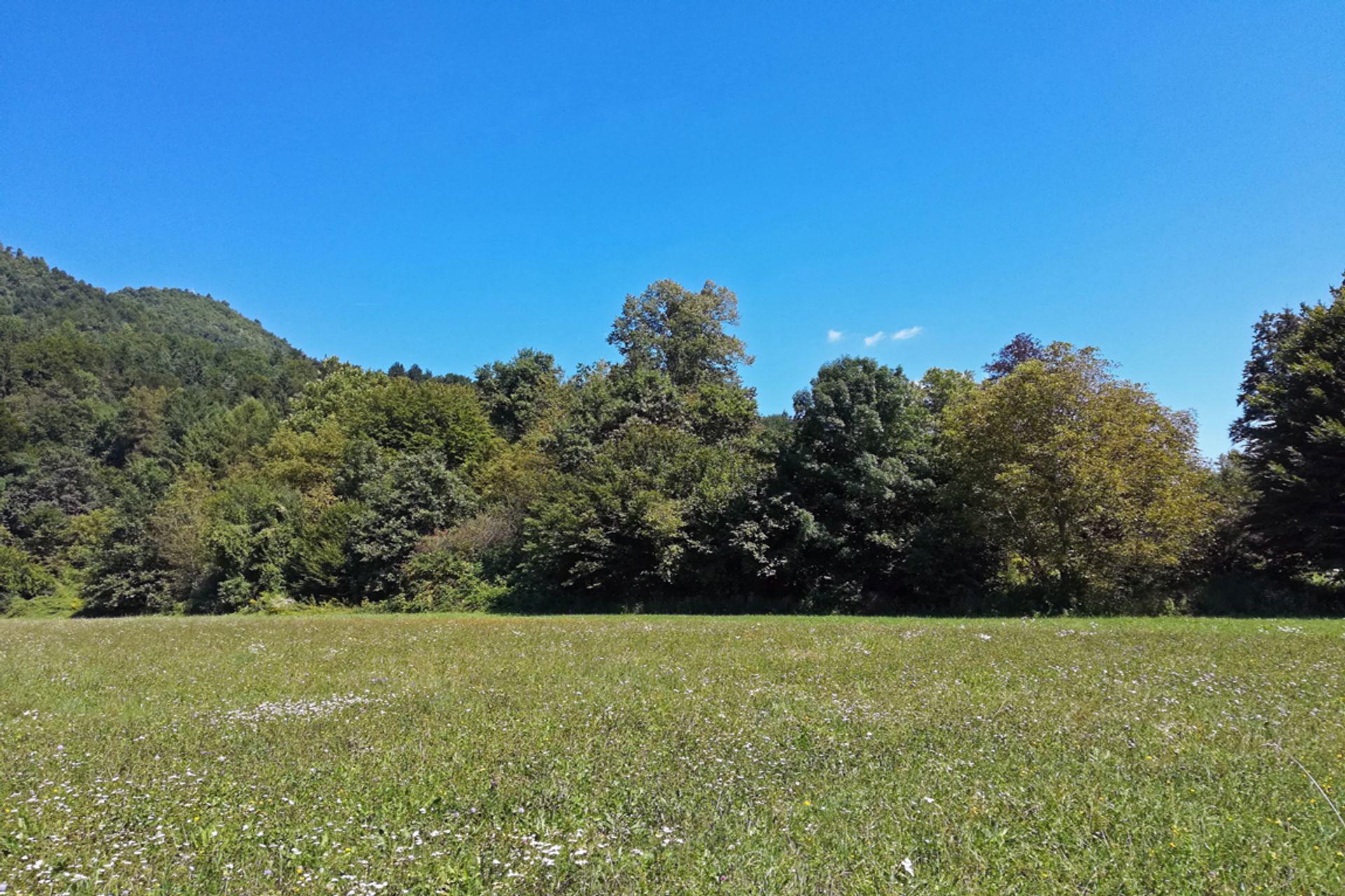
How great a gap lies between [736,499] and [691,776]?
26571 mm

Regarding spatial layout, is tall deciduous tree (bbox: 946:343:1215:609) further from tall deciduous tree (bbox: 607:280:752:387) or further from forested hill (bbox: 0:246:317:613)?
forested hill (bbox: 0:246:317:613)

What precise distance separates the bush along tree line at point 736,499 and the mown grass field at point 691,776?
45.6 feet

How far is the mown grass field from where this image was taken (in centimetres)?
484

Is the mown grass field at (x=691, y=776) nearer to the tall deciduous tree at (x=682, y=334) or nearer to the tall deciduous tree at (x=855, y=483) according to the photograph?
the tall deciduous tree at (x=855, y=483)

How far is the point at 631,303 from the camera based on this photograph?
56.9 metres

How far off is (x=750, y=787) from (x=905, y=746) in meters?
2.38

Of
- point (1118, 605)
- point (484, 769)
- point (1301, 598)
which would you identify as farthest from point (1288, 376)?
point (484, 769)

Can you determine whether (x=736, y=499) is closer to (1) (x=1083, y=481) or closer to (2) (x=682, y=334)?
(1) (x=1083, y=481)

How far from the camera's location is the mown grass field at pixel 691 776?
15.9ft

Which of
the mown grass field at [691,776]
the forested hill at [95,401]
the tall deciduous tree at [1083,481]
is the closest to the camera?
the mown grass field at [691,776]

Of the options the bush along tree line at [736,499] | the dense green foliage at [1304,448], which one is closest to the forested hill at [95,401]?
the bush along tree line at [736,499]

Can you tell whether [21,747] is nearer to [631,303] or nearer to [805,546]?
[805,546]

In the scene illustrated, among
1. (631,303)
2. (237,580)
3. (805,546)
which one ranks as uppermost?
(631,303)

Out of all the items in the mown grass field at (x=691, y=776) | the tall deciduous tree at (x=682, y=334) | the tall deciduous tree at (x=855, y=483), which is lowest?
the mown grass field at (x=691, y=776)
